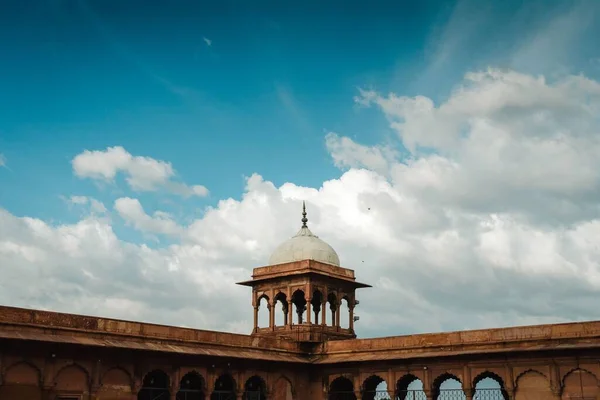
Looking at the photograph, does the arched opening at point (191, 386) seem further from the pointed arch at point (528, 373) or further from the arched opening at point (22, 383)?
the pointed arch at point (528, 373)

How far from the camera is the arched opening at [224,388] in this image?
84.7 feet

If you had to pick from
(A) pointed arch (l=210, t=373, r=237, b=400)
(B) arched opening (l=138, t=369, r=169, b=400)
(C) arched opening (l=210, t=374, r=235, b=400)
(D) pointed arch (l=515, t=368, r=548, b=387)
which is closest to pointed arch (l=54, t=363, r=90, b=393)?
(B) arched opening (l=138, t=369, r=169, b=400)

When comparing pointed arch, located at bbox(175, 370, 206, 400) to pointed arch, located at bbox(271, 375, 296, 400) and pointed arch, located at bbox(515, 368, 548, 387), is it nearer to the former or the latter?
pointed arch, located at bbox(271, 375, 296, 400)

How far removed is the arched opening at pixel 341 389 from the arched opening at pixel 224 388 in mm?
3706

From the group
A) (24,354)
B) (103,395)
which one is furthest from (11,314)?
(103,395)

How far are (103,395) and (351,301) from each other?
13.1 m

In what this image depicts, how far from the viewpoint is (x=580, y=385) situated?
872 inches

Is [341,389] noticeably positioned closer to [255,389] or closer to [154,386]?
[255,389]

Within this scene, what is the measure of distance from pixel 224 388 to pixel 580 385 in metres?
12.6

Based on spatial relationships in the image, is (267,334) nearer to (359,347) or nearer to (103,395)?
(359,347)

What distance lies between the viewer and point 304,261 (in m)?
30.3

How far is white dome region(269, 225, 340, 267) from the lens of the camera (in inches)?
1243

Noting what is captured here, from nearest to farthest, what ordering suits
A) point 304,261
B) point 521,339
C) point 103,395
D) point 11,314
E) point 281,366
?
point 11,314, point 103,395, point 521,339, point 281,366, point 304,261

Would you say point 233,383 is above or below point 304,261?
below
